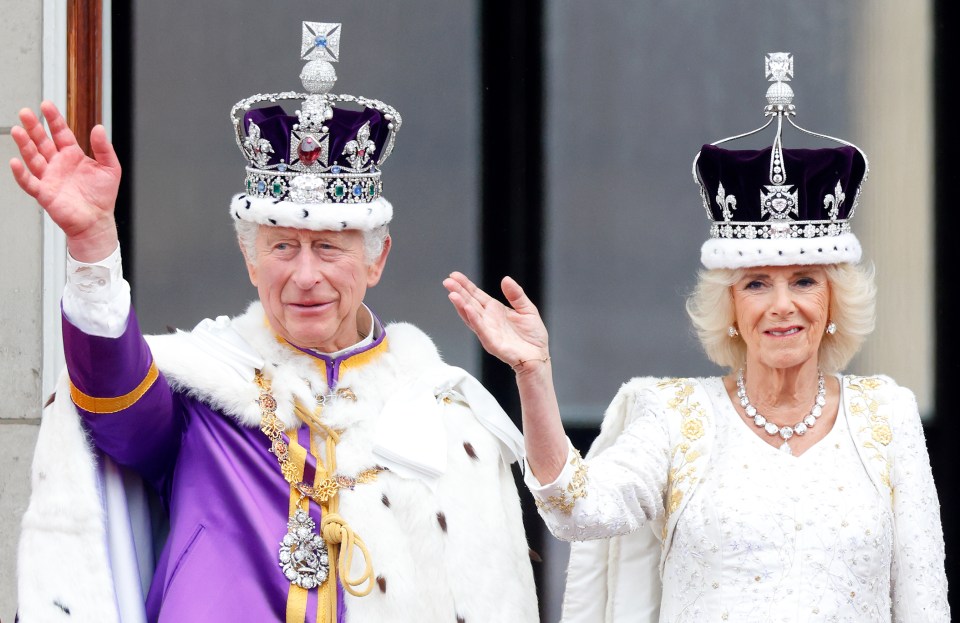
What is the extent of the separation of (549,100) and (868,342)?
142 centimetres

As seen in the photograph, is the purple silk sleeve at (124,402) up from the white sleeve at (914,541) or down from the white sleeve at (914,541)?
up

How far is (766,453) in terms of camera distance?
140 inches

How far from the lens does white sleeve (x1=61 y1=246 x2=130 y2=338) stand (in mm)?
3115

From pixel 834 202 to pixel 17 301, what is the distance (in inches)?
100

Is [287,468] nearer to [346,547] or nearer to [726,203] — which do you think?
[346,547]

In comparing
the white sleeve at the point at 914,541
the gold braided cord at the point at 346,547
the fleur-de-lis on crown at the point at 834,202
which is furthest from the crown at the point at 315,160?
the white sleeve at the point at 914,541

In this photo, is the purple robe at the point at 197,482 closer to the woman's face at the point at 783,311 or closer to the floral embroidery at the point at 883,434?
the woman's face at the point at 783,311

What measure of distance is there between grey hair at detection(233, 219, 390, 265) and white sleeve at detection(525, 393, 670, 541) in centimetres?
69

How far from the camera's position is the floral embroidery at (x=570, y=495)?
329cm

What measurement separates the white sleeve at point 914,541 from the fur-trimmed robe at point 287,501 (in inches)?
34.1

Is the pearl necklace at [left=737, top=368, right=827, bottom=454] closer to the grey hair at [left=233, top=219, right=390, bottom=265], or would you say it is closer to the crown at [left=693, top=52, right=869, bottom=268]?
the crown at [left=693, top=52, right=869, bottom=268]

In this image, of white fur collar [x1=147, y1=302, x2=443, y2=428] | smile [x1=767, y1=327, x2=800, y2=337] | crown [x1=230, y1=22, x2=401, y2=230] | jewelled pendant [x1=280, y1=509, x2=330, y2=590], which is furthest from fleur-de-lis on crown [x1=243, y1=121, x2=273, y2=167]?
smile [x1=767, y1=327, x2=800, y2=337]

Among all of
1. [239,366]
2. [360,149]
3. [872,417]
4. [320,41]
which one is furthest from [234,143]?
[872,417]

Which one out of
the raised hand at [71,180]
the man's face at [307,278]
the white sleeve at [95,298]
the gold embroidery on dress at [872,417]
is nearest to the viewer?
the raised hand at [71,180]
